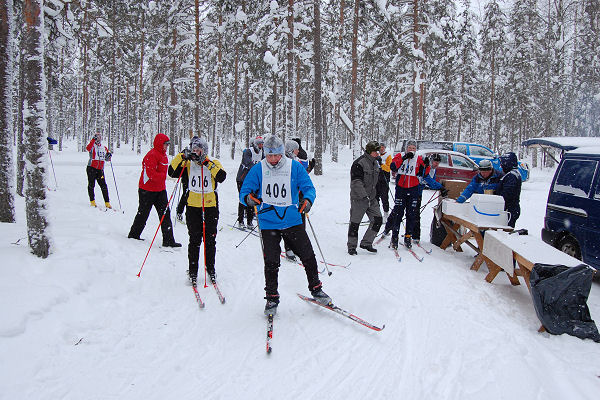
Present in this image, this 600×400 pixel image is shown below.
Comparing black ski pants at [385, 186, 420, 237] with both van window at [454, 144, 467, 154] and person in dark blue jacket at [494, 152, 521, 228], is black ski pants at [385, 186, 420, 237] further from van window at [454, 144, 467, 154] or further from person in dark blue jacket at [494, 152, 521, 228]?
van window at [454, 144, 467, 154]

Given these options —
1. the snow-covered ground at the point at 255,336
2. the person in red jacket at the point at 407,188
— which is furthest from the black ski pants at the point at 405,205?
the snow-covered ground at the point at 255,336

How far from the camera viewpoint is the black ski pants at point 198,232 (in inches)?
219

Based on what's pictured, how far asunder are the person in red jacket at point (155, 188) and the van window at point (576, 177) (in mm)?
7135

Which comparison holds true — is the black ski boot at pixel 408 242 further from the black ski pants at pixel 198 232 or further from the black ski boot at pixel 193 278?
the black ski boot at pixel 193 278

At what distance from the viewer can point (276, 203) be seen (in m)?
4.61

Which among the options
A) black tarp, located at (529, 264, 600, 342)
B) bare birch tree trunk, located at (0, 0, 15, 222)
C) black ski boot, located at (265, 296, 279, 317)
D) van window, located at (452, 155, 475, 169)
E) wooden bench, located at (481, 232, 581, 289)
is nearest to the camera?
black tarp, located at (529, 264, 600, 342)

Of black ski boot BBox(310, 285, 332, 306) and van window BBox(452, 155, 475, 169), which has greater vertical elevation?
van window BBox(452, 155, 475, 169)

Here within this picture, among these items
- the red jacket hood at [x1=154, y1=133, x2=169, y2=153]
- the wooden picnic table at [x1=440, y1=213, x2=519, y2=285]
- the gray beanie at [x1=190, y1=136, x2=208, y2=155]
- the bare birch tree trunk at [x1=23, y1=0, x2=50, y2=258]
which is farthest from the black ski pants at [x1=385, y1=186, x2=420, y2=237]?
the bare birch tree trunk at [x1=23, y1=0, x2=50, y2=258]

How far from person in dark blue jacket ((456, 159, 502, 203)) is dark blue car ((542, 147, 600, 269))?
987 mm

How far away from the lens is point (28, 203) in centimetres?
500

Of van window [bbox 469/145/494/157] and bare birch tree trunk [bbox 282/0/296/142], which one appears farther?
van window [bbox 469/145/494/157]

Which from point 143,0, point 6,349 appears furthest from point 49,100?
point 6,349

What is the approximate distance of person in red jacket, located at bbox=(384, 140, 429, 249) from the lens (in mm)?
7684

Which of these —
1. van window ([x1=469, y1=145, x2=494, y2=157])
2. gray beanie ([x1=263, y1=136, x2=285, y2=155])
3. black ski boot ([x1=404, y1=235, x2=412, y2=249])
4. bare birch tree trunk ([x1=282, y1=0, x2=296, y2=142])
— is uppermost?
bare birch tree trunk ([x1=282, y1=0, x2=296, y2=142])
